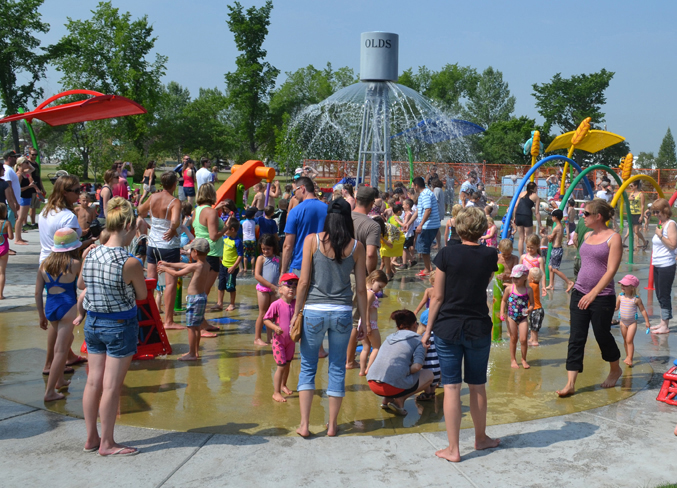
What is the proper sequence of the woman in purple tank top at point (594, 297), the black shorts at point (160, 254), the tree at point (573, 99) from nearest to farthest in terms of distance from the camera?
1. the woman in purple tank top at point (594, 297)
2. the black shorts at point (160, 254)
3. the tree at point (573, 99)

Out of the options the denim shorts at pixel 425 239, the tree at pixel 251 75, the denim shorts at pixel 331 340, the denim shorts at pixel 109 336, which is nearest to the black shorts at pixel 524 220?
the denim shorts at pixel 425 239

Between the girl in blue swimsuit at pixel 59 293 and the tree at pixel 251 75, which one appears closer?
the girl in blue swimsuit at pixel 59 293

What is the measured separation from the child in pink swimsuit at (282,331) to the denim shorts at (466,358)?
1572 millimetres

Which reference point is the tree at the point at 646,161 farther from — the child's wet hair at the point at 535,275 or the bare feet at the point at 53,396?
the bare feet at the point at 53,396

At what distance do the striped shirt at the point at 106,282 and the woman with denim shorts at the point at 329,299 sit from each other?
1.25 metres

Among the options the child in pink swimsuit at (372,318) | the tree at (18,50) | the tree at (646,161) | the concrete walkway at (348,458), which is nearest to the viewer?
the concrete walkway at (348,458)

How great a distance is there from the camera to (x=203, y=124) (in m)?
57.8

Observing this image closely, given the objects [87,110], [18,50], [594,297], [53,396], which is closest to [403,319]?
Answer: [594,297]

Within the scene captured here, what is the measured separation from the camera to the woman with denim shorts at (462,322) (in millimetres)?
4344

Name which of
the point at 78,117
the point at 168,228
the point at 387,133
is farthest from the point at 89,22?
the point at 168,228

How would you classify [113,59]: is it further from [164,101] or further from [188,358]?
[188,358]

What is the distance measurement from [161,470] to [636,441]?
343 cm

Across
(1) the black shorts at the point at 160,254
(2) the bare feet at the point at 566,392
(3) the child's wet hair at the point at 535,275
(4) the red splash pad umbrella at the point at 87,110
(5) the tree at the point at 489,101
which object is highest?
(5) the tree at the point at 489,101

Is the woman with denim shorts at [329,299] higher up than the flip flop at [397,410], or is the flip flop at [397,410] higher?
the woman with denim shorts at [329,299]
